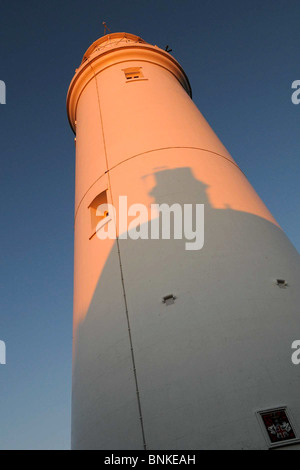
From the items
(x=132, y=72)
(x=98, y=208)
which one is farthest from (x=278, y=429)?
(x=132, y=72)

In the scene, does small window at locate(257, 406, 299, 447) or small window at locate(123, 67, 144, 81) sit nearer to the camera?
small window at locate(257, 406, 299, 447)

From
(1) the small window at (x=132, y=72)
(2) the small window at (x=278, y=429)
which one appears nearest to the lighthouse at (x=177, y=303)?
(2) the small window at (x=278, y=429)

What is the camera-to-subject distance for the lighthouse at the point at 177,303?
4.48 m

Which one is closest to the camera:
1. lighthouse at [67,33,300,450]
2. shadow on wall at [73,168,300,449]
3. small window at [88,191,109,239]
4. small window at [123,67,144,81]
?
lighthouse at [67,33,300,450]

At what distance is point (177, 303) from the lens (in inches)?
216

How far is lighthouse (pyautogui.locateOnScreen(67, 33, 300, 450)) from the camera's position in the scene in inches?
176

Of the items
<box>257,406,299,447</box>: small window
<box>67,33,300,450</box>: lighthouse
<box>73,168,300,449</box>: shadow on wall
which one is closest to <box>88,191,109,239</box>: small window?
<box>67,33,300,450</box>: lighthouse

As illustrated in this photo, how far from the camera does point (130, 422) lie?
4.80 m

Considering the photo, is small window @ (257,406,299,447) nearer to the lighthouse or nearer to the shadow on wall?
the lighthouse

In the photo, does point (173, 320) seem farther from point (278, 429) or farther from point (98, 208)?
point (98, 208)

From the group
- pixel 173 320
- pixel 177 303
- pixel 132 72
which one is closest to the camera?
pixel 173 320

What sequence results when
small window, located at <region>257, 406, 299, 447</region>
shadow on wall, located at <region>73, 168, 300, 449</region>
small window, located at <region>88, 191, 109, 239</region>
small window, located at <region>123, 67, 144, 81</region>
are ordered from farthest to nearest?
small window, located at <region>123, 67, 144, 81</region>
small window, located at <region>88, 191, 109, 239</region>
shadow on wall, located at <region>73, 168, 300, 449</region>
small window, located at <region>257, 406, 299, 447</region>

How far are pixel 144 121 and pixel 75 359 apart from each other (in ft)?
17.5
